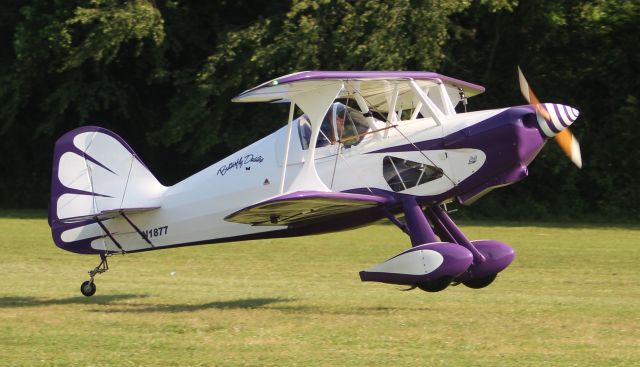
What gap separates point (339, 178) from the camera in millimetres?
11797

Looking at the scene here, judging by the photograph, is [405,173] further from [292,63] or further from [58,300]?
[292,63]

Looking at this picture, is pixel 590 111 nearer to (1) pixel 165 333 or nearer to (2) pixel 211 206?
(2) pixel 211 206

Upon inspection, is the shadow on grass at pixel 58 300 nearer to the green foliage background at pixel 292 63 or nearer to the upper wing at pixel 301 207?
the upper wing at pixel 301 207

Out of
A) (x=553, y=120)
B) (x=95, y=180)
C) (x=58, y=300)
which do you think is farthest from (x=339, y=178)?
(x=58, y=300)

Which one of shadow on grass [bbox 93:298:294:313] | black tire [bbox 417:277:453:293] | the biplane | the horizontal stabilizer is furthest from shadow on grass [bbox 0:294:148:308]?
black tire [bbox 417:277:453:293]

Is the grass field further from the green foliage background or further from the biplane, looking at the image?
the green foliage background

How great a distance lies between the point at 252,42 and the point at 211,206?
13643 millimetres

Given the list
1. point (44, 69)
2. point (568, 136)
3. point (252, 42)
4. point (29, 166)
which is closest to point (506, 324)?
point (568, 136)

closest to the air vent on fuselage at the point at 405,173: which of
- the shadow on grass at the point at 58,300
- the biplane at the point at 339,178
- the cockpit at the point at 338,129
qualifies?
the biplane at the point at 339,178

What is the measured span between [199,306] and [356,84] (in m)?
3.26

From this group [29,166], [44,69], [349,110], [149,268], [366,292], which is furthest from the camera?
[29,166]

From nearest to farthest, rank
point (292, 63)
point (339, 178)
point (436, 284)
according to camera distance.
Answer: point (436, 284), point (339, 178), point (292, 63)

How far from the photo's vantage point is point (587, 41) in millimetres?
26625

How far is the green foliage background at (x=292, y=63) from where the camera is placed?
24.8m
